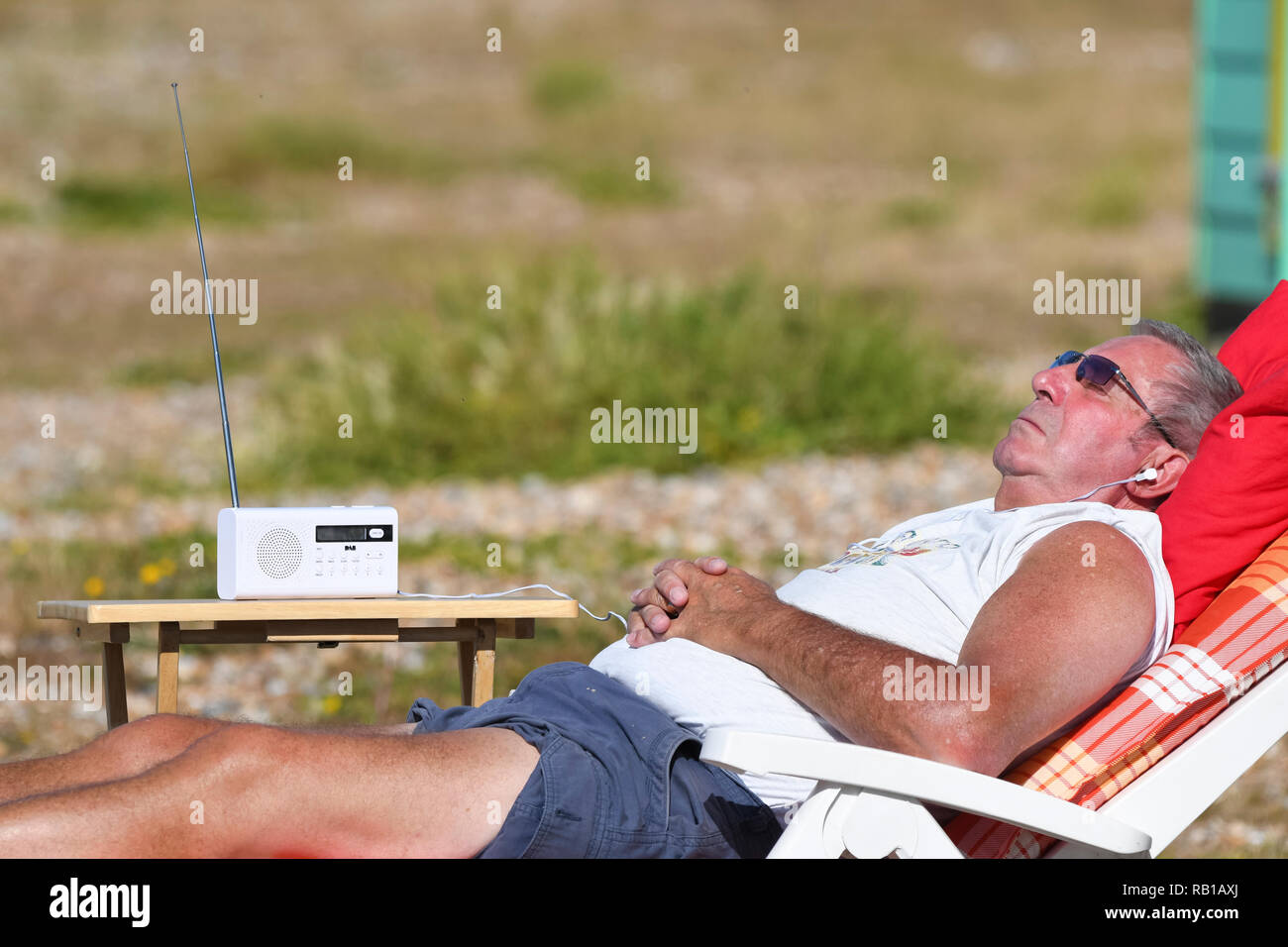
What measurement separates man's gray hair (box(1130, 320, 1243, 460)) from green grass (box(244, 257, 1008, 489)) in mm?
5874

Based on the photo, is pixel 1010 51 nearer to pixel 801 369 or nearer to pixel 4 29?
pixel 4 29

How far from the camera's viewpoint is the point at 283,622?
10.3 ft

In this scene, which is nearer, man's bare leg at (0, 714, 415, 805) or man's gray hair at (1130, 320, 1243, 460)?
man's bare leg at (0, 714, 415, 805)

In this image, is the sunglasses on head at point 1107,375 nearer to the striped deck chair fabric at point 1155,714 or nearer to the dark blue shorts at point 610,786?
the striped deck chair fabric at point 1155,714

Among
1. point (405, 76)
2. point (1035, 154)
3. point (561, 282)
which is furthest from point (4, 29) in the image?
point (561, 282)

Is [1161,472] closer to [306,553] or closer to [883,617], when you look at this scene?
[883,617]

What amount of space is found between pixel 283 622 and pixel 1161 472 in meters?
1.79

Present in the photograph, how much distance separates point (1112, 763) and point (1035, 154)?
79.1 ft

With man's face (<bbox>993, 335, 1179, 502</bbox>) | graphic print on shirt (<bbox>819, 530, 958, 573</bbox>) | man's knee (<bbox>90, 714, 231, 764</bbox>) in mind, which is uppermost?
man's face (<bbox>993, 335, 1179, 502</bbox>)

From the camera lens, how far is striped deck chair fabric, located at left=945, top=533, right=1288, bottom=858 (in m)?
2.58
